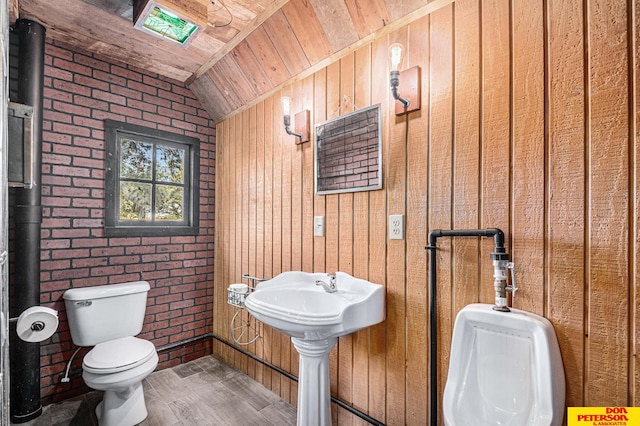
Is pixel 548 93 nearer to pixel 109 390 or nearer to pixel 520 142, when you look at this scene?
pixel 520 142

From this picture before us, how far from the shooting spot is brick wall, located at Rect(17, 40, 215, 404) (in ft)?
7.11

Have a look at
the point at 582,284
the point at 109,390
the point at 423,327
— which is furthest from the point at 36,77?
the point at 582,284

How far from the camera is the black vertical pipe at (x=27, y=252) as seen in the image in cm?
195

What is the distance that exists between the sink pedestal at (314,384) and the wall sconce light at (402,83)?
1243mm

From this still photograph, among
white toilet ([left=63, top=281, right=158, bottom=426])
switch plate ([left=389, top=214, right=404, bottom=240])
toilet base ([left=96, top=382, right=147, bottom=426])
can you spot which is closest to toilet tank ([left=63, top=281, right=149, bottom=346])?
white toilet ([left=63, top=281, right=158, bottom=426])

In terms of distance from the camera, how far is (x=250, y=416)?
6.62 ft

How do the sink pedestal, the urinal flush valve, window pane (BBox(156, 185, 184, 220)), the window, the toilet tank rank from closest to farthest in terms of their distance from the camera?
the urinal flush valve → the sink pedestal → the toilet tank → the window → window pane (BBox(156, 185, 184, 220))

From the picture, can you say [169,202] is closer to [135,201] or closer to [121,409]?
[135,201]

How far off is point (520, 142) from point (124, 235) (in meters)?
2.73

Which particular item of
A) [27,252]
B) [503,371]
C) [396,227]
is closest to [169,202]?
[27,252]

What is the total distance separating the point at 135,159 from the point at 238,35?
134cm

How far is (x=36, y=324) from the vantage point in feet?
5.67

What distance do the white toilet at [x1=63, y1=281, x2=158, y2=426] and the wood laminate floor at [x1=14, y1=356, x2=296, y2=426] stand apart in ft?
0.55

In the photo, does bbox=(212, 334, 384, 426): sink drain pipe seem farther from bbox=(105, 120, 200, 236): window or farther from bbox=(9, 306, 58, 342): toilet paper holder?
bbox=(9, 306, 58, 342): toilet paper holder
